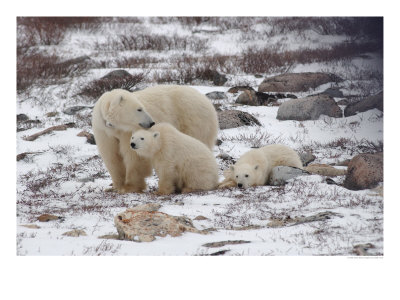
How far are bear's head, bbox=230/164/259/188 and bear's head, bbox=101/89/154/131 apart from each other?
1035mm

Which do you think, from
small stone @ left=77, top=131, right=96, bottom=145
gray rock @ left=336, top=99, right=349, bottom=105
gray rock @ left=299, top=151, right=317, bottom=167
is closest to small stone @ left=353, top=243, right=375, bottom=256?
gray rock @ left=336, top=99, right=349, bottom=105

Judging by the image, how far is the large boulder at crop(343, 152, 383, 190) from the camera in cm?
484

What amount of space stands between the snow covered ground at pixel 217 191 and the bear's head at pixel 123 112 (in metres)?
0.72

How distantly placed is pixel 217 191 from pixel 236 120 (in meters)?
2.86

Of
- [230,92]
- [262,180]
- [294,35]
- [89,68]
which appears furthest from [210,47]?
[230,92]

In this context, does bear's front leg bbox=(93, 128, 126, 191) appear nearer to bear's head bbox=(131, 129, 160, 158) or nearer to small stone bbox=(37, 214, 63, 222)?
bear's head bbox=(131, 129, 160, 158)

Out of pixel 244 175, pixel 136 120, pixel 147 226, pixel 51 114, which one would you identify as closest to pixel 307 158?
pixel 244 175

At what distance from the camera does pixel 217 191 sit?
5609mm

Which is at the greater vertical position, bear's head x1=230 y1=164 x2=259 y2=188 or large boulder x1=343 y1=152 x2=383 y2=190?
large boulder x1=343 y1=152 x2=383 y2=190

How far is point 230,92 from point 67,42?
3.32 metres

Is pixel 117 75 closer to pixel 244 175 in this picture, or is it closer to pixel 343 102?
pixel 244 175

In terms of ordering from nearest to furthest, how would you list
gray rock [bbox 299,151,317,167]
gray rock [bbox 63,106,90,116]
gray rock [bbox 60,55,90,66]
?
gray rock [bbox 299,151,317,167]
gray rock [bbox 60,55,90,66]
gray rock [bbox 63,106,90,116]

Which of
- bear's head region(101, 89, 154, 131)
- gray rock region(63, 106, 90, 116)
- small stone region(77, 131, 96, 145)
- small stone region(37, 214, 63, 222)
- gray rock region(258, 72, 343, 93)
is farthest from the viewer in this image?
gray rock region(63, 106, 90, 116)

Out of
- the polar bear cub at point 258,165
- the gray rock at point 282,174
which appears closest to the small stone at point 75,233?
the polar bear cub at point 258,165
